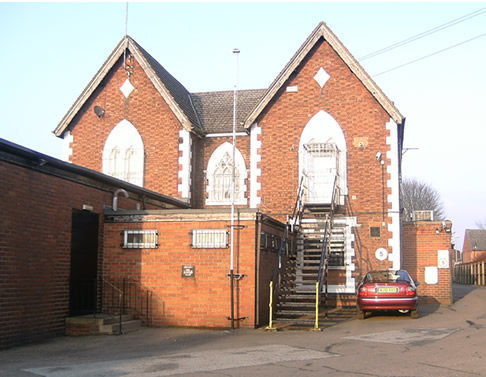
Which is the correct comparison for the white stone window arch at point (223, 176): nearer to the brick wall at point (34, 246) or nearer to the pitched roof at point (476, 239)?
the brick wall at point (34, 246)

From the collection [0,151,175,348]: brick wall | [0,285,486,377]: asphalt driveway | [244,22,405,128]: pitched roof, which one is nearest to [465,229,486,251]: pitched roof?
[244,22,405,128]: pitched roof

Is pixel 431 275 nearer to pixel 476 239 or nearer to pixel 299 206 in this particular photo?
pixel 299 206

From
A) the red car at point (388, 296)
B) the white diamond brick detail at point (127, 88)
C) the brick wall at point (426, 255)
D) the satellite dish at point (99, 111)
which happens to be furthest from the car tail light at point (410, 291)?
the satellite dish at point (99, 111)

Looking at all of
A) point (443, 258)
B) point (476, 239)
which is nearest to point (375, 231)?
point (443, 258)

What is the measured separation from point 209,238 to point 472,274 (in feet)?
140

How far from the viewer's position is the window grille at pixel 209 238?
1611cm

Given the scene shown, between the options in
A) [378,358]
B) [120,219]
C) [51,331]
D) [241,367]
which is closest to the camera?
[241,367]

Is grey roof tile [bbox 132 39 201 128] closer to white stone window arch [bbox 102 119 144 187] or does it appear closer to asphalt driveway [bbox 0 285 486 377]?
white stone window arch [bbox 102 119 144 187]

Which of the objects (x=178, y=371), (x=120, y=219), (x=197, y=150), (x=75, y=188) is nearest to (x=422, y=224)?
(x=197, y=150)

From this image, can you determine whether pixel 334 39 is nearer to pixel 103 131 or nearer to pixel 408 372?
pixel 103 131

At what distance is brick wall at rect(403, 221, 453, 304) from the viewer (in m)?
23.9

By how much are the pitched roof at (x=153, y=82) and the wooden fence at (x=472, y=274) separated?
34237 millimetres

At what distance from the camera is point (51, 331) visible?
14375 mm

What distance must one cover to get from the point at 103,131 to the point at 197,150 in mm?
4168
